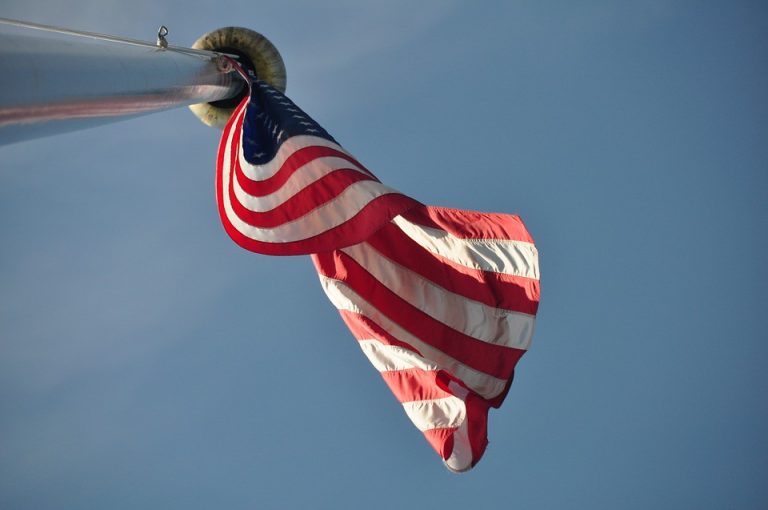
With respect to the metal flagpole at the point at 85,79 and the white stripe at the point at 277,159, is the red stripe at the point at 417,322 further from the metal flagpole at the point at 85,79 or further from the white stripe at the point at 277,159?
the metal flagpole at the point at 85,79

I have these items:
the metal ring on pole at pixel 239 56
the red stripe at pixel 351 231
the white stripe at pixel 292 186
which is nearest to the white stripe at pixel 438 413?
the red stripe at pixel 351 231

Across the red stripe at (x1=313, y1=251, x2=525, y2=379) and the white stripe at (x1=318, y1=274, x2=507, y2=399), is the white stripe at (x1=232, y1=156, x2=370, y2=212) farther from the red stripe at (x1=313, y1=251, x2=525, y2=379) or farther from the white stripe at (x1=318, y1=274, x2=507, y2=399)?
the white stripe at (x1=318, y1=274, x2=507, y2=399)

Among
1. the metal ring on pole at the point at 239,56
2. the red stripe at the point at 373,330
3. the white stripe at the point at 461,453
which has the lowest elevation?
the white stripe at the point at 461,453

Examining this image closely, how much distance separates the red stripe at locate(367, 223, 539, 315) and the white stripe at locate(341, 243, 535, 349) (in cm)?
10

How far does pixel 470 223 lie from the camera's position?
1155 cm

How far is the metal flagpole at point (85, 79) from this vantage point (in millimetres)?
5234

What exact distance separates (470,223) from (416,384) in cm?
284

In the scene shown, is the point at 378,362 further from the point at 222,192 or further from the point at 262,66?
the point at 262,66

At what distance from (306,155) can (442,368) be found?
4.22 m

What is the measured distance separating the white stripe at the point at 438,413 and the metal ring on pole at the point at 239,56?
6531 mm

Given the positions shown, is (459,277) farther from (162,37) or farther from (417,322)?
(162,37)

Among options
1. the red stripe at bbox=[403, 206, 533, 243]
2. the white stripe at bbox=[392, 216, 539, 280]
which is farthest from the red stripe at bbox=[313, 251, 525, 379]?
the red stripe at bbox=[403, 206, 533, 243]

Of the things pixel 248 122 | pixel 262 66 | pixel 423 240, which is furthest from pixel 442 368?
pixel 262 66

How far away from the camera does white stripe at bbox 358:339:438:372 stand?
1134 cm
